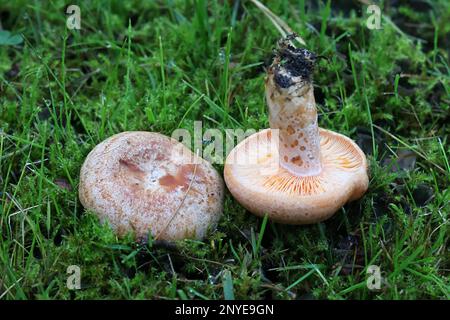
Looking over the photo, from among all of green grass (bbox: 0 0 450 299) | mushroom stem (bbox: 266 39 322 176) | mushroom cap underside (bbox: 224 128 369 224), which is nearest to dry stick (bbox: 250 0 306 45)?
green grass (bbox: 0 0 450 299)

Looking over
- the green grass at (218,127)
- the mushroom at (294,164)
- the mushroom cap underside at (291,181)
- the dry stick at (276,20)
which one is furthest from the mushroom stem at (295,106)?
the dry stick at (276,20)

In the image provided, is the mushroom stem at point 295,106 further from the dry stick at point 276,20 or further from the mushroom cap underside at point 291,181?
the dry stick at point 276,20

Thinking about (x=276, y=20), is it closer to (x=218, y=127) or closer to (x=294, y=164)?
(x=218, y=127)

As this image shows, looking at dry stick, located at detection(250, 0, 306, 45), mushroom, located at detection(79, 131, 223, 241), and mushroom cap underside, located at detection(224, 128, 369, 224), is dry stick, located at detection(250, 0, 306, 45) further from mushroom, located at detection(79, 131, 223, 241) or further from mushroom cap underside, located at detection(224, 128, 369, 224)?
mushroom, located at detection(79, 131, 223, 241)

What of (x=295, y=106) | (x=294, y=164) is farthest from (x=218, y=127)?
(x=295, y=106)

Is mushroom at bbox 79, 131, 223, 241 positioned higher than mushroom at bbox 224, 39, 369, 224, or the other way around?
mushroom at bbox 224, 39, 369, 224

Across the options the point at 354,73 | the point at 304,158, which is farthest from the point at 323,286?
the point at 354,73
